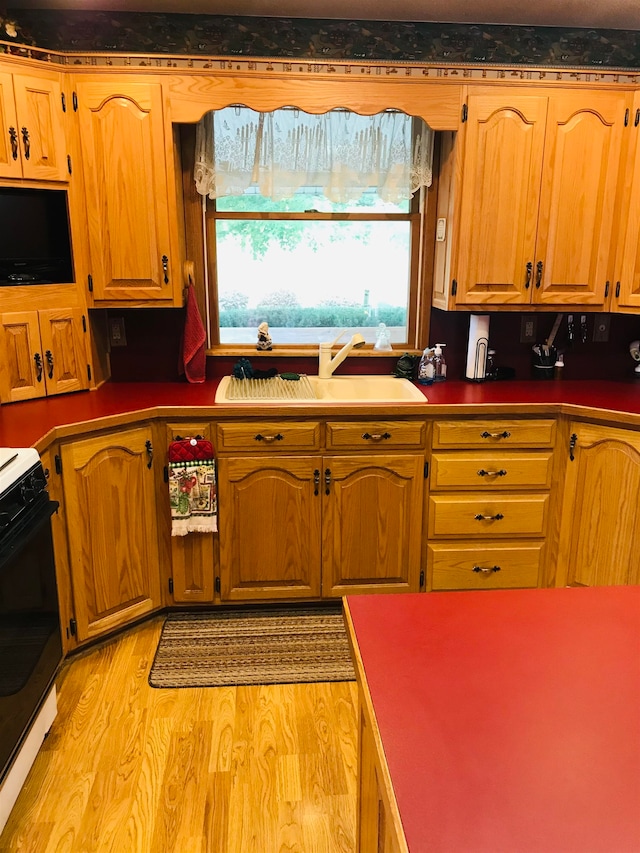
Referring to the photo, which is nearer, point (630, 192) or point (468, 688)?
point (468, 688)

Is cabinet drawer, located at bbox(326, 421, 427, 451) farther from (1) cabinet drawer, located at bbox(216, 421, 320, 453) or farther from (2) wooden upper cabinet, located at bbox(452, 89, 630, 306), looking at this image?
(2) wooden upper cabinet, located at bbox(452, 89, 630, 306)

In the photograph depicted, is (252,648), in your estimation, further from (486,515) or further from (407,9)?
(407,9)

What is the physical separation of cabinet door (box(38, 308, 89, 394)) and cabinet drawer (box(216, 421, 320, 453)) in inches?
27.4

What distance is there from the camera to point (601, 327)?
10.9 ft

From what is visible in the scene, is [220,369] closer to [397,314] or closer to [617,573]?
[397,314]

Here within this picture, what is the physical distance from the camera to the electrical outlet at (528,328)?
10.8 feet

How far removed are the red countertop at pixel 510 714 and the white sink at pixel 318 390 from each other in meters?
1.58

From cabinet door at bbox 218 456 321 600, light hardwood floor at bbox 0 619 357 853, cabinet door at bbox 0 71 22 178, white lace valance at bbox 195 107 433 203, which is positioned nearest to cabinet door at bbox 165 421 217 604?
cabinet door at bbox 218 456 321 600

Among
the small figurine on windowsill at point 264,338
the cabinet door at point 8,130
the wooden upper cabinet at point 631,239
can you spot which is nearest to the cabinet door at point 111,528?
the small figurine on windowsill at point 264,338

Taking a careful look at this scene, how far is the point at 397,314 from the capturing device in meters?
3.33

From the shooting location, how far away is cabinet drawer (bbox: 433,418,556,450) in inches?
109

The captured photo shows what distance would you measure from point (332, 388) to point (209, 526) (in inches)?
36.1

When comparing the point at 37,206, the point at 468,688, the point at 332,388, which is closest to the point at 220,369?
the point at 332,388

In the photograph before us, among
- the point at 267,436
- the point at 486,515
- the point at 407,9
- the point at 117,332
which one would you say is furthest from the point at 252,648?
the point at 407,9
